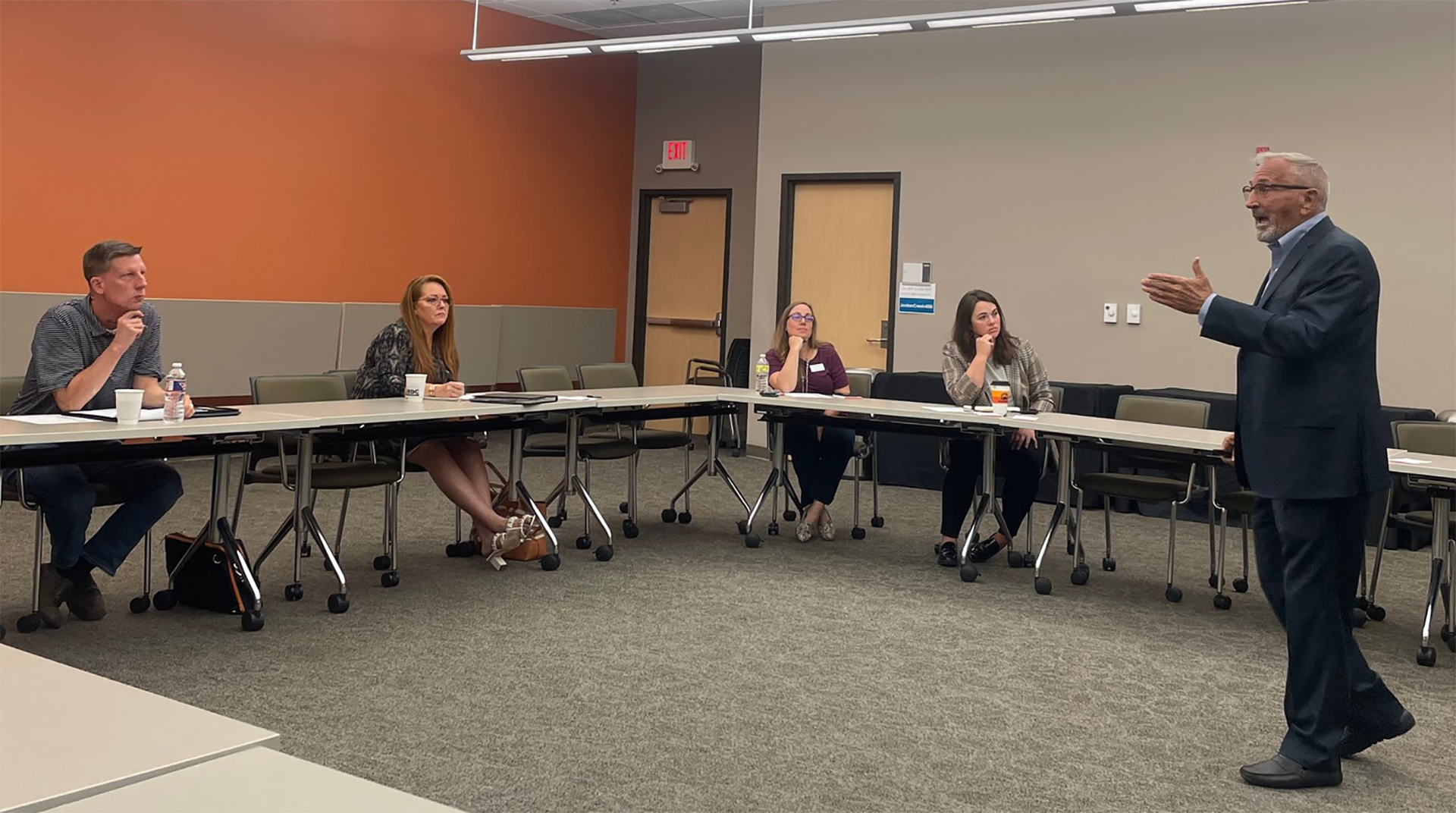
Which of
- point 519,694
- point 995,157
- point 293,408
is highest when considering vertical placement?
point 995,157

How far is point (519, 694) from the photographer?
361 cm

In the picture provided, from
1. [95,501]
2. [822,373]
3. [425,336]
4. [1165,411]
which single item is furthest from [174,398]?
[1165,411]

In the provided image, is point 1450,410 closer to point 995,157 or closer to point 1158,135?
point 1158,135

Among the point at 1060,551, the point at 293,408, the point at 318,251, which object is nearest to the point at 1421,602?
the point at 1060,551

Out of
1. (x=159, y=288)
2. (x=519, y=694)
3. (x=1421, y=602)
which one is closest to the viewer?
(x=519, y=694)

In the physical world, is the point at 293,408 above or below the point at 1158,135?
below

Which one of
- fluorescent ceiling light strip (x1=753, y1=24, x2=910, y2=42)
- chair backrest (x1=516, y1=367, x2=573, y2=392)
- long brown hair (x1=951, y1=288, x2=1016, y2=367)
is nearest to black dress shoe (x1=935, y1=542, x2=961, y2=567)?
long brown hair (x1=951, y1=288, x2=1016, y2=367)

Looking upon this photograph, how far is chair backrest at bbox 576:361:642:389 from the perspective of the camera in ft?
21.3

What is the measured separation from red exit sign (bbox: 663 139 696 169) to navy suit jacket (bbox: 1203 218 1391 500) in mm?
8178

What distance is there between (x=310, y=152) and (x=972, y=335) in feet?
16.1

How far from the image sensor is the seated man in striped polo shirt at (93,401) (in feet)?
13.4

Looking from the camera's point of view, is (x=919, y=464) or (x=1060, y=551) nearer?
(x=1060, y=551)

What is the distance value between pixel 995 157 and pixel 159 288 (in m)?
5.34

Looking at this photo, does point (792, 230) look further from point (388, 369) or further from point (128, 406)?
point (128, 406)
